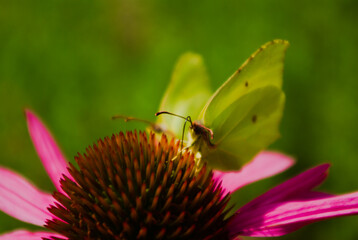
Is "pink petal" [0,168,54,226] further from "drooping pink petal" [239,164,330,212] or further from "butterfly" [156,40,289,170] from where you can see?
"drooping pink petal" [239,164,330,212]

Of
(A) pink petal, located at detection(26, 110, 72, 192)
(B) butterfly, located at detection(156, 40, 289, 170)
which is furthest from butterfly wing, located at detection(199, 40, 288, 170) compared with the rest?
(A) pink petal, located at detection(26, 110, 72, 192)

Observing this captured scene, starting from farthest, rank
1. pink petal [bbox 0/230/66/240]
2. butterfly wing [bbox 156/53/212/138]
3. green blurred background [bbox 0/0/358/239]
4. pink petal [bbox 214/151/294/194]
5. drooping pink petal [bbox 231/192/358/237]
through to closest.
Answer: green blurred background [bbox 0/0/358/239], butterfly wing [bbox 156/53/212/138], pink petal [bbox 214/151/294/194], pink petal [bbox 0/230/66/240], drooping pink petal [bbox 231/192/358/237]

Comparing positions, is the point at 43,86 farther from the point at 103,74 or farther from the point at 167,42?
the point at 167,42

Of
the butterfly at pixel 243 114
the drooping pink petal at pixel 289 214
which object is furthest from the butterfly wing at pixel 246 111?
the drooping pink petal at pixel 289 214

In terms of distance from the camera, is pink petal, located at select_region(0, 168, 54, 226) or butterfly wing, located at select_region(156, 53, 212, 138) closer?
pink petal, located at select_region(0, 168, 54, 226)

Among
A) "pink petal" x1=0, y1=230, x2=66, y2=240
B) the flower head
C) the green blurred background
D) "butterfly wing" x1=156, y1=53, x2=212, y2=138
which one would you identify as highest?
the green blurred background

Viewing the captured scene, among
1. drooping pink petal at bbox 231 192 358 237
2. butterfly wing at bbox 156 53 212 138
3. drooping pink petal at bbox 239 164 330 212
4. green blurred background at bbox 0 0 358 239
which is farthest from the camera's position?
green blurred background at bbox 0 0 358 239

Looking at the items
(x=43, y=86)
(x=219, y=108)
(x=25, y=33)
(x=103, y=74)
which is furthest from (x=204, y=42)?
(x=219, y=108)

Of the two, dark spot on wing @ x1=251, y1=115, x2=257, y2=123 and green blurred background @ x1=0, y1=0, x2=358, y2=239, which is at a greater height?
green blurred background @ x1=0, y1=0, x2=358, y2=239
